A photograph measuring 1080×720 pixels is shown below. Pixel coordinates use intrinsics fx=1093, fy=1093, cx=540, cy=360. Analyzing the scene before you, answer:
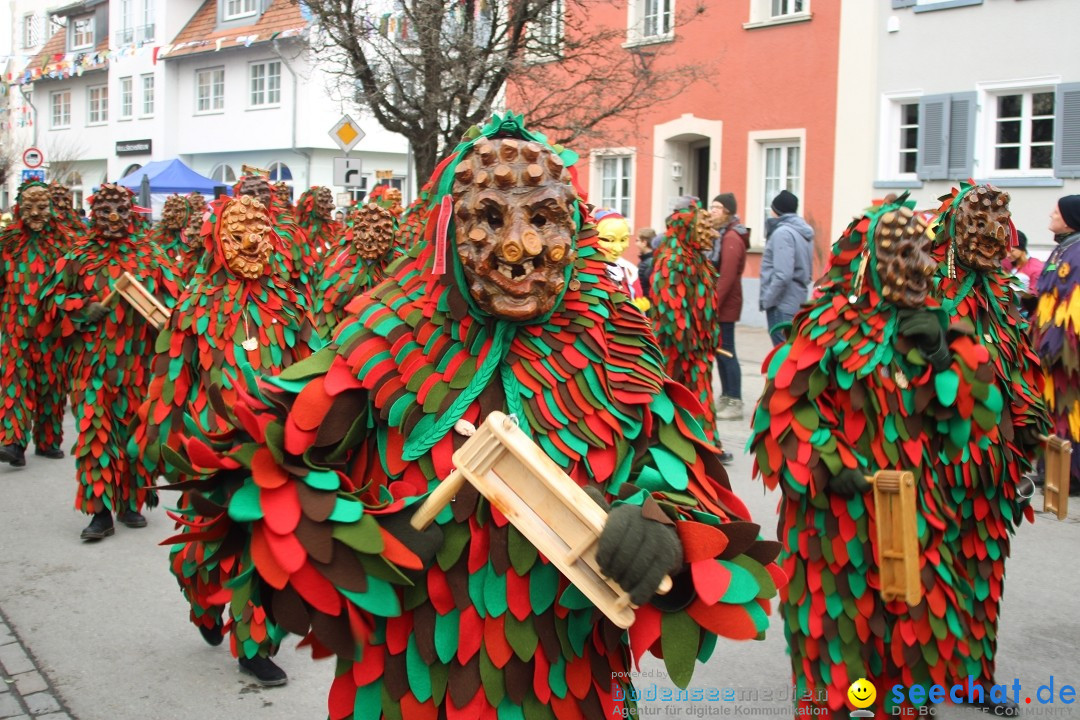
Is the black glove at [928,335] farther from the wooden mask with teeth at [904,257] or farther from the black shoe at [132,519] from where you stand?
the black shoe at [132,519]

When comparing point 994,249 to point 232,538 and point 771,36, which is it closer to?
point 232,538

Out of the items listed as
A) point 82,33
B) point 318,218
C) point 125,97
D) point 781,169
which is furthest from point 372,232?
point 82,33

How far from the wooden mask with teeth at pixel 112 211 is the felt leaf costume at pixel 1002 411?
5.31m

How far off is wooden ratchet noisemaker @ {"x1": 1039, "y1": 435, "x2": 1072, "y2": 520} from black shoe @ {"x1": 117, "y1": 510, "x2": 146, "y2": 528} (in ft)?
18.2

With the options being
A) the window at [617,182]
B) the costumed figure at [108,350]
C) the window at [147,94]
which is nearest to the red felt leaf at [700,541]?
the costumed figure at [108,350]

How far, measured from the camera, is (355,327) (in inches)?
106

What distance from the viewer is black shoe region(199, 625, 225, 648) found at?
515cm

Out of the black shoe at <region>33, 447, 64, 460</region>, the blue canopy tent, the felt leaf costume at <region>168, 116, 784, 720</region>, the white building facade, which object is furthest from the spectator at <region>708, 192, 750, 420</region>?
the white building facade

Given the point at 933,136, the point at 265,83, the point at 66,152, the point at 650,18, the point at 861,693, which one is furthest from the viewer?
the point at 66,152

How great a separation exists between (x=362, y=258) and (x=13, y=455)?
11.4 feet

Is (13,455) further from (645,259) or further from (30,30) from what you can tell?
(30,30)

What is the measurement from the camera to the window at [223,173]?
113 ft

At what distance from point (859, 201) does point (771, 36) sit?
333cm

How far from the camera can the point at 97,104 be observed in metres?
40.7
